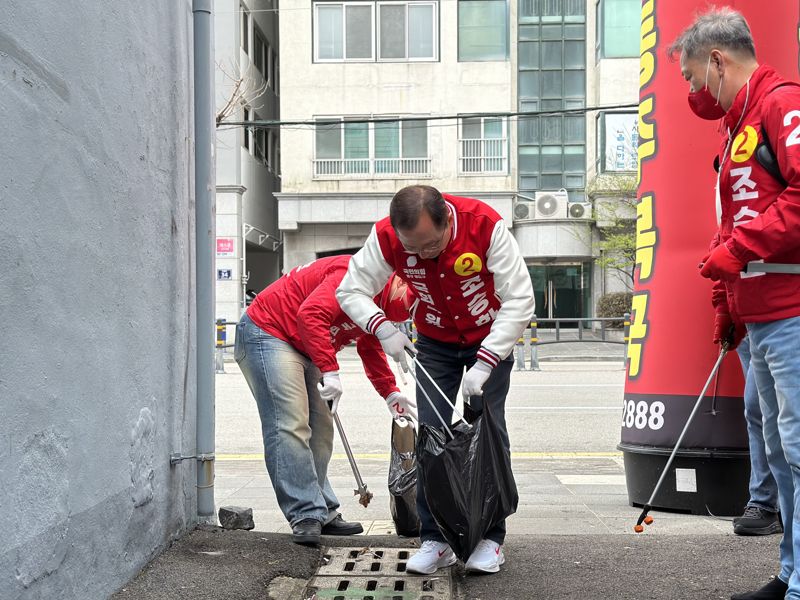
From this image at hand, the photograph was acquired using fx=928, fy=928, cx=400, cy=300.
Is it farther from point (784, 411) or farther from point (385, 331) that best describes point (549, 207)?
point (784, 411)

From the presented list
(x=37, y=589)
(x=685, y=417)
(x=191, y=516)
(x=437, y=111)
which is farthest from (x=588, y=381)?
(x=437, y=111)

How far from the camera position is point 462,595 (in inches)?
141

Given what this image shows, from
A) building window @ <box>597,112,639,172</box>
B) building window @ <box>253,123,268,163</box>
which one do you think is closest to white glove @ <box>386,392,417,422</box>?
building window @ <box>597,112,639,172</box>

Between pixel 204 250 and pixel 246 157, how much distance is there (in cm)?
2466

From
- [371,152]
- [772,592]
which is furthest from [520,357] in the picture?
[772,592]

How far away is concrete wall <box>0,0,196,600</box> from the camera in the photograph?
8.33 feet

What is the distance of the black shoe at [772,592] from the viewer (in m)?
3.27

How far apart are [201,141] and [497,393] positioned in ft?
Answer: 6.03

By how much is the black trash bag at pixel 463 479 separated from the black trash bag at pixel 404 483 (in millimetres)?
762

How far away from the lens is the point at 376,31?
2788cm

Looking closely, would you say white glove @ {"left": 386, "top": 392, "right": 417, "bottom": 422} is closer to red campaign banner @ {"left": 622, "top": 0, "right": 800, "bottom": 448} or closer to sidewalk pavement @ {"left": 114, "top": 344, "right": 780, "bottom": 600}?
sidewalk pavement @ {"left": 114, "top": 344, "right": 780, "bottom": 600}

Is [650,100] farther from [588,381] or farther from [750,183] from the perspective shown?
[588,381]

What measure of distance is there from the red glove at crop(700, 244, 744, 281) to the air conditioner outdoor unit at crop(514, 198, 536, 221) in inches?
1021

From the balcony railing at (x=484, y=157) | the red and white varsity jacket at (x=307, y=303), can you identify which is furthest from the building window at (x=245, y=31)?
the red and white varsity jacket at (x=307, y=303)
